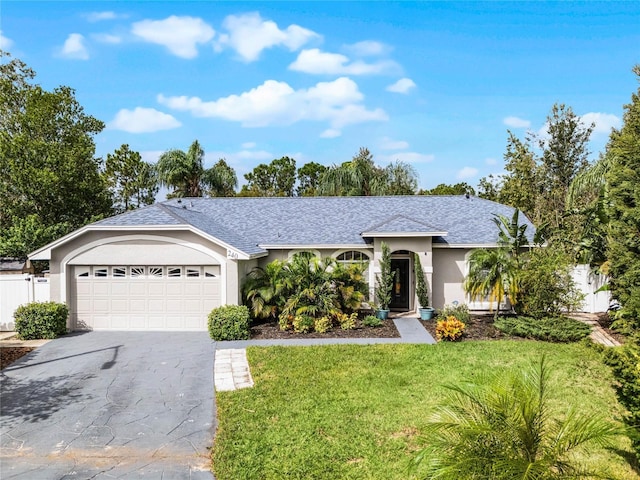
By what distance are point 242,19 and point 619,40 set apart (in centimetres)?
1262

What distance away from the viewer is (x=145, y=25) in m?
11.9

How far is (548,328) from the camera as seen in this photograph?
13.4 metres

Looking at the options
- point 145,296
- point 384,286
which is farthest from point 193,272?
point 384,286

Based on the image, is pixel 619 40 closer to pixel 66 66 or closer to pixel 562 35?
pixel 562 35

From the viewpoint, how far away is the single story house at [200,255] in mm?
15062

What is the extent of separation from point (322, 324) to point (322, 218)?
678cm

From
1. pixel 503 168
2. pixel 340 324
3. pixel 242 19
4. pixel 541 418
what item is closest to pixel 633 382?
pixel 541 418

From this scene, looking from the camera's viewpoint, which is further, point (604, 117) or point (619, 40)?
point (604, 117)

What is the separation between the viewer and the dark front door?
1830cm

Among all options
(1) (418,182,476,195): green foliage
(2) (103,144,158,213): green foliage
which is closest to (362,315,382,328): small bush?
(2) (103,144,158,213): green foliage

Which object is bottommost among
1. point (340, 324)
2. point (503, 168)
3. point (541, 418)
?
point (340, 324)

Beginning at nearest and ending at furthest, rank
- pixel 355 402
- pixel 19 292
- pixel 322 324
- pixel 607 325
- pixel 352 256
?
pixel 355 402
pixel 322 324
pixel 19 292
pixel 607 325
pixel 352 256

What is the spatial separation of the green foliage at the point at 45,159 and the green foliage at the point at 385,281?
1636 cm

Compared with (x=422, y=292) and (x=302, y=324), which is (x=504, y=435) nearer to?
(x=302, y=324)
